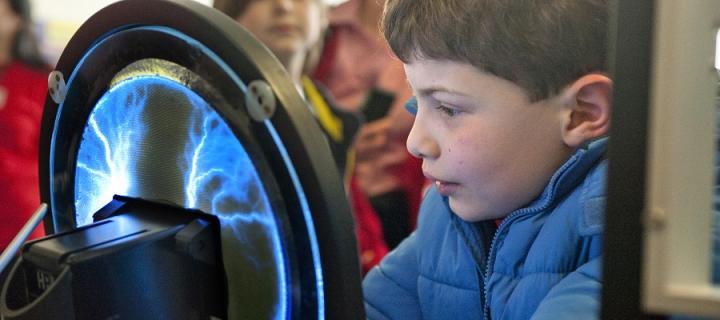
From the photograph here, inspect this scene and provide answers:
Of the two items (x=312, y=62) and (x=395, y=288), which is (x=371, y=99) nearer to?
(x=312, y=62)

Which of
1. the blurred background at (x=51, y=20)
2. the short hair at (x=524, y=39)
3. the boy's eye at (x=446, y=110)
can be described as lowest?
the boy's eye at (x=446, y=110)

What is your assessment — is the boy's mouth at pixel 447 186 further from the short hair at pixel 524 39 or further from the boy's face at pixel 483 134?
the short hair at pixel 524 39

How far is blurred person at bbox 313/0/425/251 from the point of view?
8.25ft

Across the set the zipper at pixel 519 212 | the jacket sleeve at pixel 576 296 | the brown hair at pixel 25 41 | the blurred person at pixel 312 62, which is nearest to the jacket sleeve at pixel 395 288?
the zipper at pixel 519 212

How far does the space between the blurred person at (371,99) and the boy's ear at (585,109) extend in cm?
151

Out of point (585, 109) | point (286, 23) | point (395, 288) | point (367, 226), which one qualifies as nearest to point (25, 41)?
point (286, 23)

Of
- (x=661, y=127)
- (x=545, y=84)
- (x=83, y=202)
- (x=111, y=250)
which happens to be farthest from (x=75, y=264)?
(x=545, y=84)

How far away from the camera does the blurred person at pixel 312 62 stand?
2.39 metres

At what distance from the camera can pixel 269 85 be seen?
0.64 meters

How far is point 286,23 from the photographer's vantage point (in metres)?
2.42

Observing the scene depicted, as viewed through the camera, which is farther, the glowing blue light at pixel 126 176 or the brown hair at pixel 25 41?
the brown hair at pixel 25 41

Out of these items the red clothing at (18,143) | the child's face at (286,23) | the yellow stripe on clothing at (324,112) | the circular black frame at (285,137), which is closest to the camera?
the circular black frame at (285,137)

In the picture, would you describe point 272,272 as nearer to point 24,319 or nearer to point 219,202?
point 219,202

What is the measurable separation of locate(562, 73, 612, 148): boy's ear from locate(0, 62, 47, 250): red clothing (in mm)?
1717
